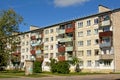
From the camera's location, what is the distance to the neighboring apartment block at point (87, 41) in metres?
59.2

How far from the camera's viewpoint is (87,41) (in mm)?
66562

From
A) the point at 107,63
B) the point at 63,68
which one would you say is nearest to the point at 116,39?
the point at 107,63

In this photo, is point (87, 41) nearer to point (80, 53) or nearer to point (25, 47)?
point (80, 53)

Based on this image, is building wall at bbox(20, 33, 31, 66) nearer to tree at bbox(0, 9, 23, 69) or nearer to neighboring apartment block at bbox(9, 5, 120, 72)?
neighboring apartment block at bbox(9, 5, 120, 72)

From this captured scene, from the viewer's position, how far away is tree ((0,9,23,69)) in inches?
2383

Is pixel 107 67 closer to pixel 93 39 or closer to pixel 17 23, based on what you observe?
pixel 93 39

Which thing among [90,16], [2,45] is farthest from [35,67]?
[90,16]

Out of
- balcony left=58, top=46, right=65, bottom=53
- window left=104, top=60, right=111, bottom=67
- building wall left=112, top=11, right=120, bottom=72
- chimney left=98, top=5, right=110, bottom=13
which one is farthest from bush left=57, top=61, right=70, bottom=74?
chimney left=98, top=5, right=110, bottom=13

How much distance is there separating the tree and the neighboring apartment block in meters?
15.7

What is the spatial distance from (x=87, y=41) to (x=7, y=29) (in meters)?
20.5

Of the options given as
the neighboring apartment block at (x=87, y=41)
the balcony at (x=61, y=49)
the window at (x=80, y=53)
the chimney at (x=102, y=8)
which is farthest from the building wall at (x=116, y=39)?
the balcony at (x=61, y=49)

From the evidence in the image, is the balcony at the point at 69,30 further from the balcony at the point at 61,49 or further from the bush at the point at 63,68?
the bush at the point at 63,68

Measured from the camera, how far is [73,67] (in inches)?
2712

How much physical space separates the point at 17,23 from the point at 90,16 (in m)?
18.4
